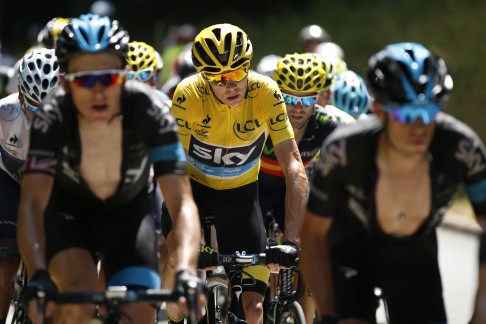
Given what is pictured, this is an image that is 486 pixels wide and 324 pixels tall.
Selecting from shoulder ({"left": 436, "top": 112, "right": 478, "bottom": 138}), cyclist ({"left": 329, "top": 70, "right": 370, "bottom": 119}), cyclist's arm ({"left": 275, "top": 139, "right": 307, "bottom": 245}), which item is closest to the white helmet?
cyclist's arm ({"left": 275, "top": 139, "right": 307, "bottom": 245})

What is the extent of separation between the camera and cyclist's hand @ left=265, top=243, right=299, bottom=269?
7.09m

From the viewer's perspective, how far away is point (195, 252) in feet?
19.2

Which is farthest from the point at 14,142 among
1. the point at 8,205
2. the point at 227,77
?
the point at 227,77

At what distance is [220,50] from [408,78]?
2.64 meters

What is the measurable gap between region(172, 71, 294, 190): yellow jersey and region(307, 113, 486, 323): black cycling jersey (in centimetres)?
225

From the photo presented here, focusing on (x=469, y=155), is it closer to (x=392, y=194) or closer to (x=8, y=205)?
(x=392, y=194)

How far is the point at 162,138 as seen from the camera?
600cm

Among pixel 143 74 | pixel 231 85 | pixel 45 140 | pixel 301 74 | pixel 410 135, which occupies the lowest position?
pixel 410 135

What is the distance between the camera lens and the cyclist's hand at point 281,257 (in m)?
7.09

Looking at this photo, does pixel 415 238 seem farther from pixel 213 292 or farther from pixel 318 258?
pixel 213 292

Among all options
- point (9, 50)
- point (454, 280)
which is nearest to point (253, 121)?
point (454, 280)

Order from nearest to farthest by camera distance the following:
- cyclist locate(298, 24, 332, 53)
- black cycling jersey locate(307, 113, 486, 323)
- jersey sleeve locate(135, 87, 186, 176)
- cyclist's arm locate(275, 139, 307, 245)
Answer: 1. black cycling jersey locate(307, 113, 486, 323)
2. jersey sleeve locate(135, 87, 186, 176)
3. cyclist's arm locate(275, 139, 307, 245)
4. cyclist locate(298, 24, 332, 53)

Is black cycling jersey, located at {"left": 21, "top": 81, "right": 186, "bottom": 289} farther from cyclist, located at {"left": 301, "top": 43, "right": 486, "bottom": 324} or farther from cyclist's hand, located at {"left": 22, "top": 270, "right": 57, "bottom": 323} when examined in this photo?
cyclist, located at {"left": 301, "top": 43, "right": 486, "bottom": 324}

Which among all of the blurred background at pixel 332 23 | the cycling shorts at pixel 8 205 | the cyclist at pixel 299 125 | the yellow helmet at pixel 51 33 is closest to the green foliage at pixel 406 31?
the blurred background at pixel 332 23
